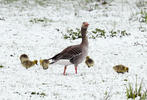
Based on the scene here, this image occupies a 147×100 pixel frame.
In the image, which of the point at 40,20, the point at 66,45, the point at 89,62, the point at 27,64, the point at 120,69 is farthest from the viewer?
the point at 40,20

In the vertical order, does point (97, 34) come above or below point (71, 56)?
below

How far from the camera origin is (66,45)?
15055 millimetres

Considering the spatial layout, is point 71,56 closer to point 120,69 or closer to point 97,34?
point 120,69

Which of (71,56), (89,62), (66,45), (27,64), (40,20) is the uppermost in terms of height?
(71,56)

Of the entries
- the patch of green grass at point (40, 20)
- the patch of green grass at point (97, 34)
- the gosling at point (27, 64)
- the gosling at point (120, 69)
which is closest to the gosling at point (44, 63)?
the gosling at point (27, 64)

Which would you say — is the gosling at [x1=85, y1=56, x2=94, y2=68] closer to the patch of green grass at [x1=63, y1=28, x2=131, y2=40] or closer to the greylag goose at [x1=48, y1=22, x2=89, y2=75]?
the greylag goose at [x1=48, y1=22, x2=89, y2=75]

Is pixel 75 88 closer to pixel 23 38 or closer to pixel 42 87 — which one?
pixel 42 87

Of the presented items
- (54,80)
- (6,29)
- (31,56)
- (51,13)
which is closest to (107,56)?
(31,56)

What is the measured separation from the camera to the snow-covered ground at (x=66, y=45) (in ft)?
26.5

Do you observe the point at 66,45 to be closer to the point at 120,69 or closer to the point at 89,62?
the point at 89,62

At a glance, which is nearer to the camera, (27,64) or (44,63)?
(44,63)

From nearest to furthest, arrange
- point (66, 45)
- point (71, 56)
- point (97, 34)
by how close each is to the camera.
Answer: point (71, 56), point (66, 45), point (97, 34)

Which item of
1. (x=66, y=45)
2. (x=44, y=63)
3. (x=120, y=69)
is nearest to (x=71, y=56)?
(x=44, y=63)

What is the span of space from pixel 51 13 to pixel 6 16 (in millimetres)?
2791
